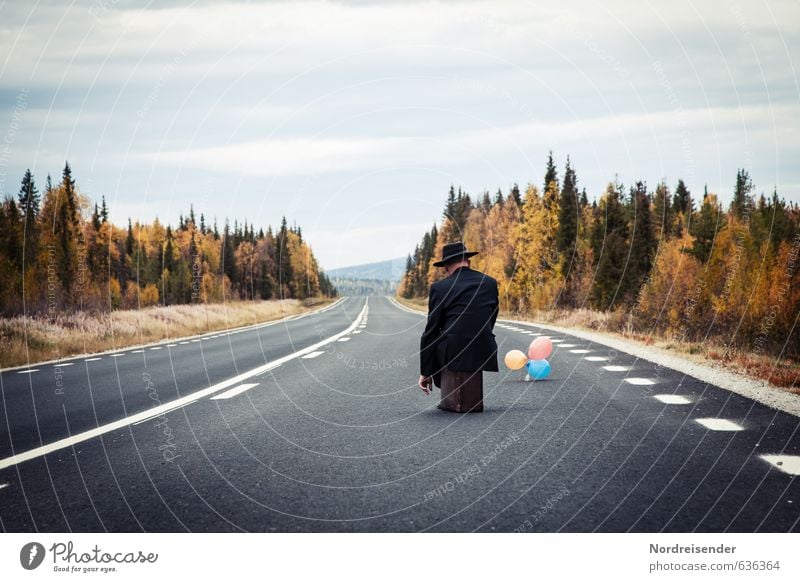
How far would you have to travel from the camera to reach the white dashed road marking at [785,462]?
13.5 feet

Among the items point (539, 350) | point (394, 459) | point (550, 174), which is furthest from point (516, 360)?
point (550, 174)

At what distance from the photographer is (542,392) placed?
7863 millimetres

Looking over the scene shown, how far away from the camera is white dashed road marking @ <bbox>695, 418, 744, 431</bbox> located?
5.54 meters

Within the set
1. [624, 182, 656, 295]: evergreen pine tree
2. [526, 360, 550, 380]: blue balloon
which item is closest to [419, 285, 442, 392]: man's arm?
[526, 360, 550, 380]: blue balloon

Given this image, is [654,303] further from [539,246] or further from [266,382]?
[266,382]

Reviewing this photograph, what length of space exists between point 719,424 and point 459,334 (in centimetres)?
254

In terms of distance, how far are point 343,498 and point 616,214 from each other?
5843 cm

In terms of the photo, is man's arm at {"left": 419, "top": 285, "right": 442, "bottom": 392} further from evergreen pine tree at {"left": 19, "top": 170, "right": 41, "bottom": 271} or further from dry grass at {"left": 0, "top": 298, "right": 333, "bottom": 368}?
evergreen pine tree at {"left": 19, "top": 170, "right": 41, "bottom": 271}

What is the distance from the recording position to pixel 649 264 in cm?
6222

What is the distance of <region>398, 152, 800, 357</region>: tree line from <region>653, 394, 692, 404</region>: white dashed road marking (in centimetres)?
164

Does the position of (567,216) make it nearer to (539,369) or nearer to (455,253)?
(539,369)

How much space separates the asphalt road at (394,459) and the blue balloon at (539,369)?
0.22 metres

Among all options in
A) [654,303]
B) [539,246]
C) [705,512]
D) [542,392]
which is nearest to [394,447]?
[705,512]

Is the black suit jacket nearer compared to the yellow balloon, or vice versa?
the black suit jacket
